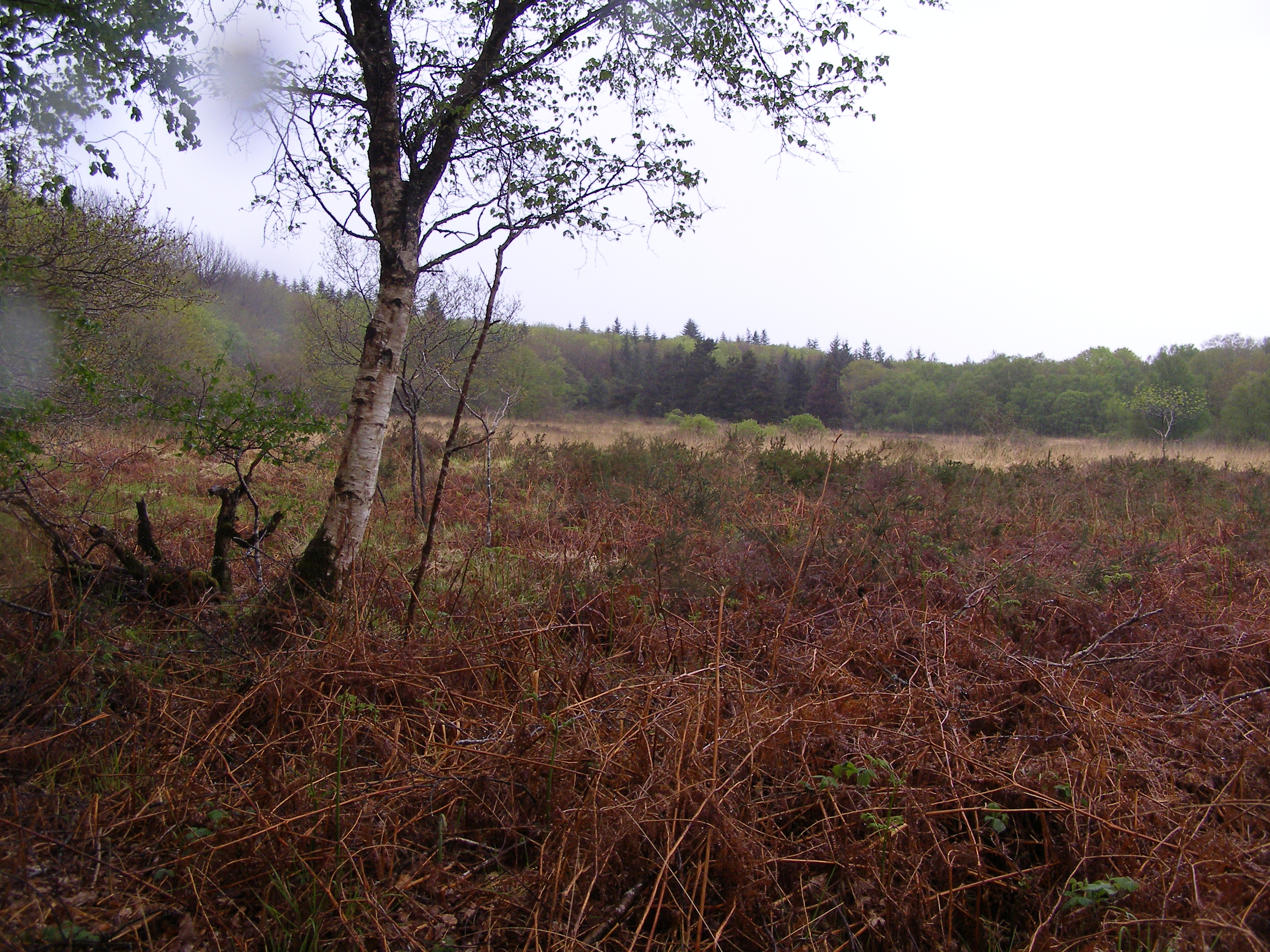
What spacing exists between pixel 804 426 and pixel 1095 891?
2121 cm

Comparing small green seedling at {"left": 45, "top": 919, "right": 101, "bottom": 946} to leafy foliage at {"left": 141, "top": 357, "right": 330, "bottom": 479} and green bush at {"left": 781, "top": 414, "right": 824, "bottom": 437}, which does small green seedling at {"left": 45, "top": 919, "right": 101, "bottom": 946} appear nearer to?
leafy foliage at {"left": 141, "top": 357, "right": 330, "bottom": 479}

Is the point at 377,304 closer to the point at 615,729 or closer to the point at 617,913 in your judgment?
the point at 615,729

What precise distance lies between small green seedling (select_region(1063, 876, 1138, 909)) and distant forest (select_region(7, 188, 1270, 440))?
5136mm

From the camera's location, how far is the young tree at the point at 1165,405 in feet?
82.9

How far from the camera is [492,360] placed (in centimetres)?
1491

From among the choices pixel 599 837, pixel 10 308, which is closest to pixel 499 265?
pixel 599 837

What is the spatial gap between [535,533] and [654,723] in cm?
433

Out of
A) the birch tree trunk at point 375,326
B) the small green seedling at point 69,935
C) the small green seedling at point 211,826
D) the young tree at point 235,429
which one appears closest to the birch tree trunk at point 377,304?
the birch tree trunk at point 375,326

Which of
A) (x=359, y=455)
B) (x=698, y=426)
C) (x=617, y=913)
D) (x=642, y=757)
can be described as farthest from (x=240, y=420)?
(x=698, y=426)

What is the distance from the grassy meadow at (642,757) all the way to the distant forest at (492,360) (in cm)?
226

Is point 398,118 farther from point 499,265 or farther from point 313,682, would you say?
point 313,682

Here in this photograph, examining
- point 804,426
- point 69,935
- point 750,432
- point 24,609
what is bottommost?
point 69,935

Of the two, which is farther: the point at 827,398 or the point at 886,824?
the point at 827,398

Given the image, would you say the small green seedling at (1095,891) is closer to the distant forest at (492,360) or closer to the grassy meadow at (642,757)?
the grassy meadow at (642,757)
